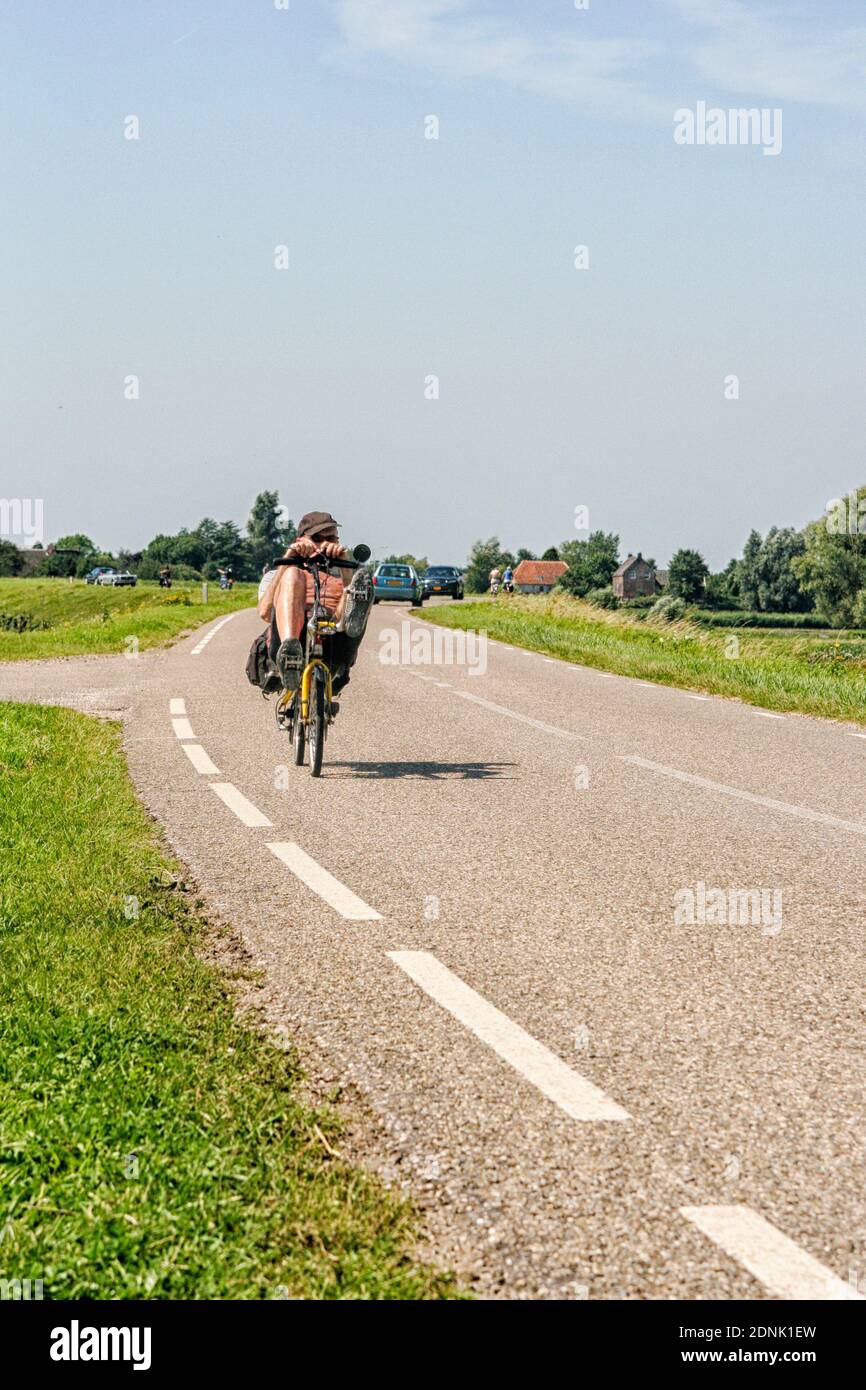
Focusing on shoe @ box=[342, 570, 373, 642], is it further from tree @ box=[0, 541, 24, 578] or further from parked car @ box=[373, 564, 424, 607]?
tree @ box=[0, 541, 24, 578]

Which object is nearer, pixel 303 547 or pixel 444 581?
pixel 303 547

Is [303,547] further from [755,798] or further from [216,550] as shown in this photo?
[216,550]

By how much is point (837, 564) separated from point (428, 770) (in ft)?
299

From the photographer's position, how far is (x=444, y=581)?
59562 millimetres

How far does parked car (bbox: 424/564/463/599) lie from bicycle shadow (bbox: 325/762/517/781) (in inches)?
1905

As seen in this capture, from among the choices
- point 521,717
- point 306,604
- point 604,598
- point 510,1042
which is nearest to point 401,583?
point 604,598

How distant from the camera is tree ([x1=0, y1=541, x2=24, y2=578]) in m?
174

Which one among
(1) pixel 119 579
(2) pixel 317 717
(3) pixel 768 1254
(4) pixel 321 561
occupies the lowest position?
(3) pixel 768 1254

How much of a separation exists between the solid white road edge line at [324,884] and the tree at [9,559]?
6886 inches

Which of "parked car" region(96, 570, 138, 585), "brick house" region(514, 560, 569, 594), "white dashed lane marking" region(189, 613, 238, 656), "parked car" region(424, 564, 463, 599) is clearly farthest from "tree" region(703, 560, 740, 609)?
"white dashed lane marking" region(189, 613, 238, 656)

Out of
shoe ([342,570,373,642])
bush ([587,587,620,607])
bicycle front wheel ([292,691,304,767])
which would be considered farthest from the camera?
bush ([587,587,620,607])

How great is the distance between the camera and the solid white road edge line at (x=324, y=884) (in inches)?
229

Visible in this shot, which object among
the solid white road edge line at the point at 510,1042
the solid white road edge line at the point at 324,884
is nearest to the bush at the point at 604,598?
the solid white road edge line at the point at 324,884
